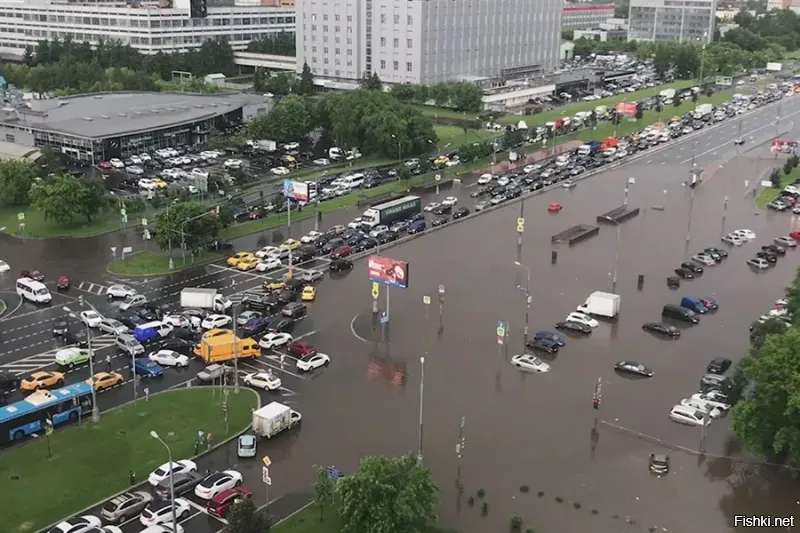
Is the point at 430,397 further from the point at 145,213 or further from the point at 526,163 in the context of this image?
the point at 526,163

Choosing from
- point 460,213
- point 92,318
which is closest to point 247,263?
point 92,318

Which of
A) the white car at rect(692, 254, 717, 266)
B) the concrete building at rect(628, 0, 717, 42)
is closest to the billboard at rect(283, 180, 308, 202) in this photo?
the white car at rect(692, 254, 717, 266)

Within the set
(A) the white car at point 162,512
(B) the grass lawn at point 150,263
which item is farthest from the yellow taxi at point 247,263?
(A) the white car at point 162,512

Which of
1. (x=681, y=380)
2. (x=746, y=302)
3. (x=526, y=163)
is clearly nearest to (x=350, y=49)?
(x=526, y=163)

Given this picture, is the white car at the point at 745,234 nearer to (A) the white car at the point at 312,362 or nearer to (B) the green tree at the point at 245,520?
(A) the white car at the point at 312,362

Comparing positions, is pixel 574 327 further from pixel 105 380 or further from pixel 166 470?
pixel 105 380

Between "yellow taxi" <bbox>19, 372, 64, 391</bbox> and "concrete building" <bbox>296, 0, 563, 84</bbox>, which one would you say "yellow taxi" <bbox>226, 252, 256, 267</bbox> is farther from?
"concrete building" <bbox>296, 0, 563, 84</bbox>

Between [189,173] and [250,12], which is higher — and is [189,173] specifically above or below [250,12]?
below
